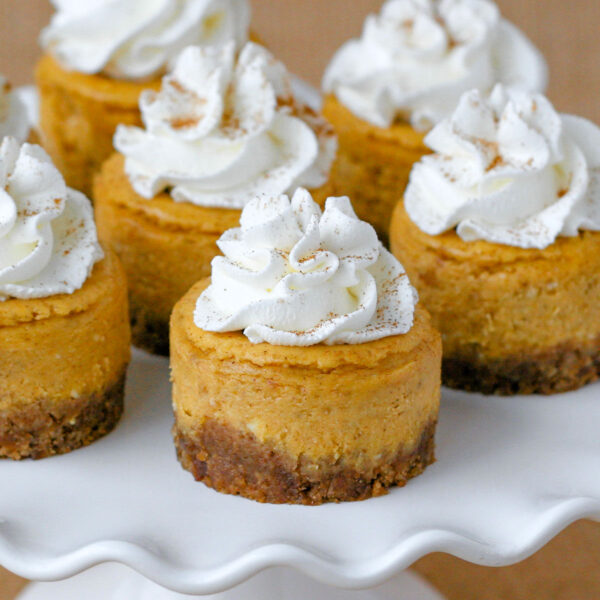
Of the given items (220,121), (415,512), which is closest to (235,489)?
(415,512)

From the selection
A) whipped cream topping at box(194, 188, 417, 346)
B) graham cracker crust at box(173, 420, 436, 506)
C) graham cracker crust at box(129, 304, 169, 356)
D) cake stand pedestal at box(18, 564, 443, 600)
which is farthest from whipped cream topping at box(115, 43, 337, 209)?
cake stand pedestal at box(18, 564, 443, 600)

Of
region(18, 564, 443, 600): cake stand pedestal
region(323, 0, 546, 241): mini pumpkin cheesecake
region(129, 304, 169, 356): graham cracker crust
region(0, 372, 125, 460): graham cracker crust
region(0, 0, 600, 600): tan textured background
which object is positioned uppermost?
region(323, 0, 546, 241): mini pumpkin cheesecake

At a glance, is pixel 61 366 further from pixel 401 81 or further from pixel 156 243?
pixel 401 81

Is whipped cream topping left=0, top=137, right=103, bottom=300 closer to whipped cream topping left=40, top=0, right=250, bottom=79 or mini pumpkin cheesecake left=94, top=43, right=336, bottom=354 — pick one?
mini pumpkin cheesecake left=94, top=43, right=336, bottom=354

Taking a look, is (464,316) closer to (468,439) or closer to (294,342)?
(468,439)

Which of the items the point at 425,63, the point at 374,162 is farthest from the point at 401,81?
the point at 374,162
